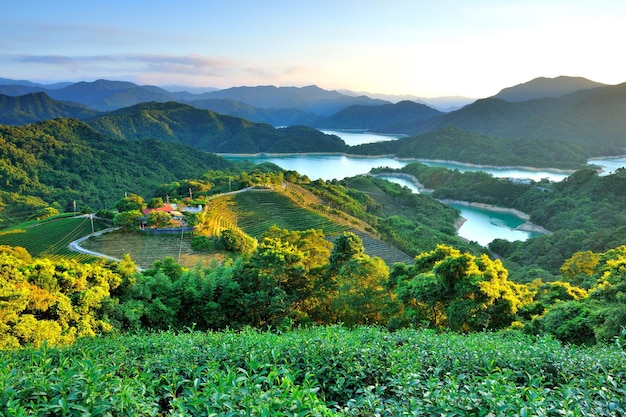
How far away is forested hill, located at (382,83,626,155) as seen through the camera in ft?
336

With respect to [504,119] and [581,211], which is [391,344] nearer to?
[581,211]

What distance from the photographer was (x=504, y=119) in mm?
131375

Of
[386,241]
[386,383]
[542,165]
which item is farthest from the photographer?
[542,165]

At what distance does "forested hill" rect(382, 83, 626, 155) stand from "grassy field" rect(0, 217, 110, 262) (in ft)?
344

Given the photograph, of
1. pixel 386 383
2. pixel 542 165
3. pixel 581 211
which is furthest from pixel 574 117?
pixel 386 383

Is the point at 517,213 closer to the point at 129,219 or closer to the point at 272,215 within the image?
the point at 272,215

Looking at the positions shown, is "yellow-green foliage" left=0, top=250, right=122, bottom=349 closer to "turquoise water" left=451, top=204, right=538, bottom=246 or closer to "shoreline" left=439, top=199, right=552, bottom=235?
"turquoise water" left=451, top=204, right=538, bottom=246

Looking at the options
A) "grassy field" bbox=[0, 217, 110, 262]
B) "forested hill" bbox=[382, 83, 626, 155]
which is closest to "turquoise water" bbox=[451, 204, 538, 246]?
"grassy field" bbox=[0, 217, 110, 262]

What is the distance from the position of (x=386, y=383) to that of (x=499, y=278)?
7957 millimetres

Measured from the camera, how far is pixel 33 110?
5679 inches

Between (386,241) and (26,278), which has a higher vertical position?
(26,278)

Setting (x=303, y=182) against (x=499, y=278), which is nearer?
(x=499, y=278)

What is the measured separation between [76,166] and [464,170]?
253ft

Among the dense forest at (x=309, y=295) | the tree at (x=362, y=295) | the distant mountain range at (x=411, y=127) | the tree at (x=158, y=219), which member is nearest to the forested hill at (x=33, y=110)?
the distant mountain range at (x=411, y=127)
